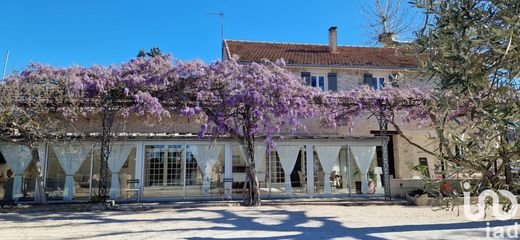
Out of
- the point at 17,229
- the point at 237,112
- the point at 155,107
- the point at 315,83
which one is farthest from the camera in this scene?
the point at 315,83

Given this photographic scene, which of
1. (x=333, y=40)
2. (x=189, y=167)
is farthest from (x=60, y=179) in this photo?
(x=333, y=40)

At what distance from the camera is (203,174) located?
1752 centimetres

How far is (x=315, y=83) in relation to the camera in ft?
76.3

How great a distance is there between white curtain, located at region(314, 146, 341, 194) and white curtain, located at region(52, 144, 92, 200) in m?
10.2

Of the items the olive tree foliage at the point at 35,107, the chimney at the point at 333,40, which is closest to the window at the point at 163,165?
the olive tree foliage at the point at 35,107

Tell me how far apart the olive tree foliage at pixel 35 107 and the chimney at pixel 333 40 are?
17184 millimetres

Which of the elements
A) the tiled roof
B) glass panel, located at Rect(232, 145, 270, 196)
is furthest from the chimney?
glass panel, located at Rect(232, 145, 270, 196)

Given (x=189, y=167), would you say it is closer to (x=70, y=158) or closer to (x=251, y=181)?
(x=251, y=181)

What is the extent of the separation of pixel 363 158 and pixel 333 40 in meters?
11.1

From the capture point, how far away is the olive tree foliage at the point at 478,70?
4.36 metres

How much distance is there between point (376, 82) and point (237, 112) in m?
11.3

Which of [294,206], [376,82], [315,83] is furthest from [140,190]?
[376,82]

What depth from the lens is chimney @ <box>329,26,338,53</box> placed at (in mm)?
26609

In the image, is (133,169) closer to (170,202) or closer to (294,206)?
(170,202)
